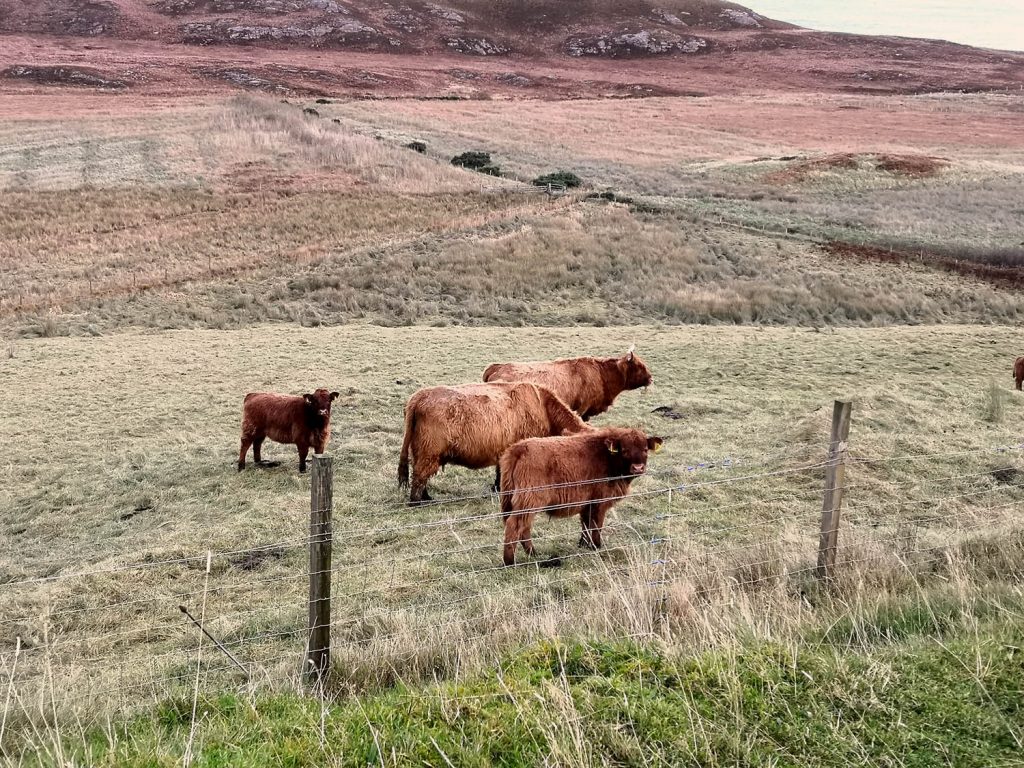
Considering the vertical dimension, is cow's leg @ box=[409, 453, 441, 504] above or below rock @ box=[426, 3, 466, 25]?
below

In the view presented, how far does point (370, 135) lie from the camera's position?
176ft

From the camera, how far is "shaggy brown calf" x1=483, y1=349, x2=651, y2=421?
12.1 meters

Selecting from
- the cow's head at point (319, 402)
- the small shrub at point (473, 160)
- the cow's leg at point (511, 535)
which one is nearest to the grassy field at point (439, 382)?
the cow's leg at point (511, 535)

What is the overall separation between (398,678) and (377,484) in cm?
608

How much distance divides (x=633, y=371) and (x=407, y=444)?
14.4 ft

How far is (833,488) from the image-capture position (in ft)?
20.6

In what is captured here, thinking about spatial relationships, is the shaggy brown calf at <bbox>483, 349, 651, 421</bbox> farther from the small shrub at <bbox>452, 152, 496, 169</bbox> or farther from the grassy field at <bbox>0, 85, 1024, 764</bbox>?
the small shrub at <bbox>452, 152, 496, 169</bbox>

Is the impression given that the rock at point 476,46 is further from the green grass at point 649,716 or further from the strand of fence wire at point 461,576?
the green grass at point 649,716

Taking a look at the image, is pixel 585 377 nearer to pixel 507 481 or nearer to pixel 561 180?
pixel 507 481

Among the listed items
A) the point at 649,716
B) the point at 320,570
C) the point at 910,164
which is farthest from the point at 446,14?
the point at 649,716

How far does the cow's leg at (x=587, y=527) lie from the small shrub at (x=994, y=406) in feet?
26.7

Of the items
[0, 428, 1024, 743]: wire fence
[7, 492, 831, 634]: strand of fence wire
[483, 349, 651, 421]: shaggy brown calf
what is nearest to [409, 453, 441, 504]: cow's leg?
[0, 428, 1024, 743]: wire fence

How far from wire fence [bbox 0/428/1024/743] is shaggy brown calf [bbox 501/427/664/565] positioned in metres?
0.08

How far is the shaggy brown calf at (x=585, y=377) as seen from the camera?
477 inches
